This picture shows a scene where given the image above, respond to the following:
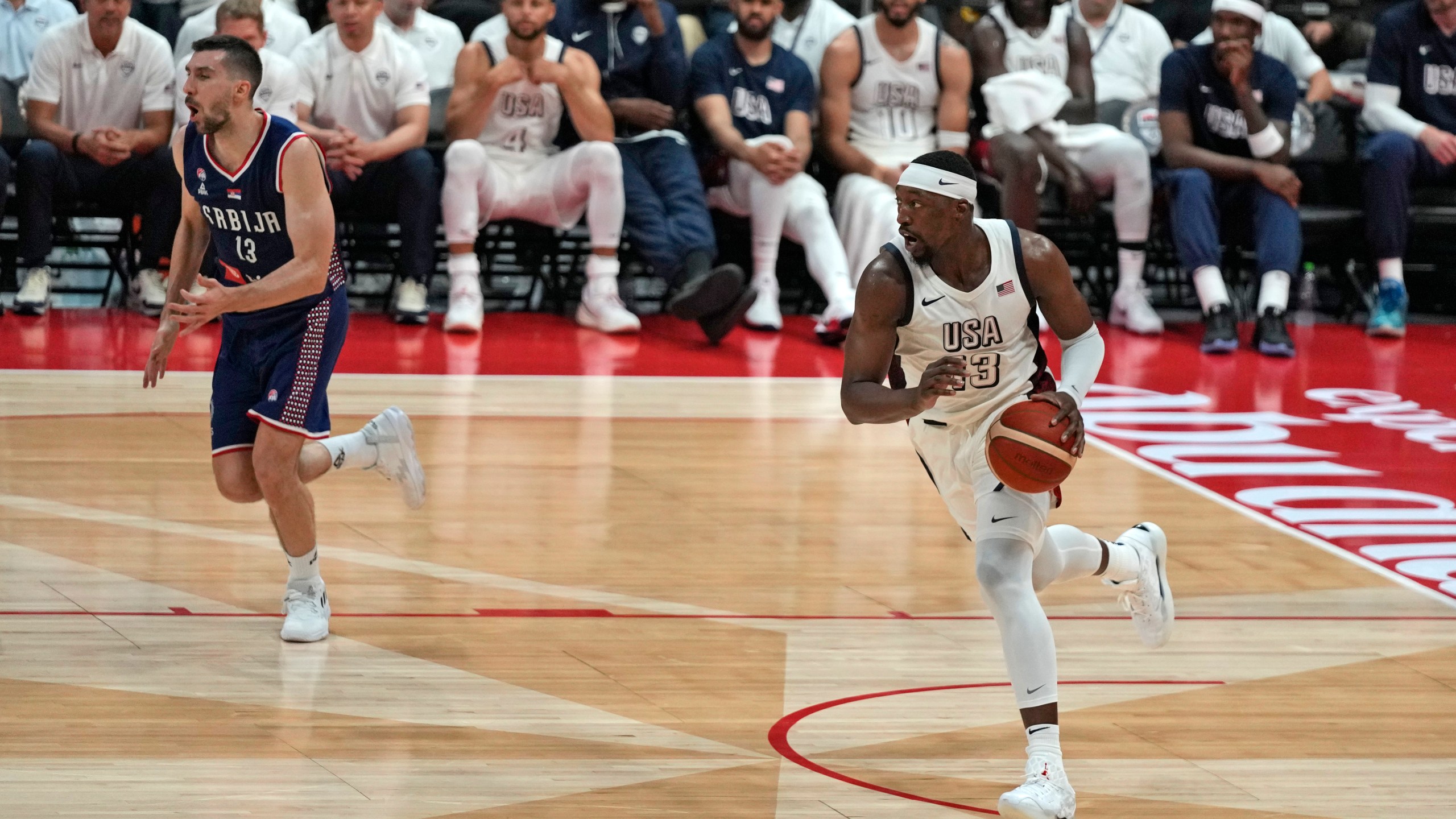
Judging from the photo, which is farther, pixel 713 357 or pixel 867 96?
pixel 867 96

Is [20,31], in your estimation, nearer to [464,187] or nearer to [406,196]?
[406,196]

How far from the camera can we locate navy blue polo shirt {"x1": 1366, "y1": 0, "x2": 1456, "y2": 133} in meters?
10.7

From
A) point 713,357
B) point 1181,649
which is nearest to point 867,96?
point 713,357

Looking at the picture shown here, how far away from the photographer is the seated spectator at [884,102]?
1017 centimetres

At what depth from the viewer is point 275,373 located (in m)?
5.01

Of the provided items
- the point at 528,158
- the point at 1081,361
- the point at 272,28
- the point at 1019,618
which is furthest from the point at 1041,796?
the point at 272,28

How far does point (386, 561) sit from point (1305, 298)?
7286mm

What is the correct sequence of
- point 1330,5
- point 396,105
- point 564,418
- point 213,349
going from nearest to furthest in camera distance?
point 564,418 < point 213,349 < point 396,105 < point 1330,5

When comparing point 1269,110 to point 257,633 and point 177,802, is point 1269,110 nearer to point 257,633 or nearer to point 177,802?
point 257,633

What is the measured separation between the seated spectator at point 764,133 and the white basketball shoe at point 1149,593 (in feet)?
17.2

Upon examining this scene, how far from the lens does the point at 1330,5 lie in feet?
38.9

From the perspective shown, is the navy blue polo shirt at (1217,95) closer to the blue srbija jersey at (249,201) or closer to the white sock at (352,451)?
the white sock at (352,451)

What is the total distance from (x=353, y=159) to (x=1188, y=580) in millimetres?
5284

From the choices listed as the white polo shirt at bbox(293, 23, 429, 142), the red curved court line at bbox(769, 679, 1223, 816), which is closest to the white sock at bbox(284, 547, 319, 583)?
the red curved court line at bbox(769, 679, 1223, 816)
